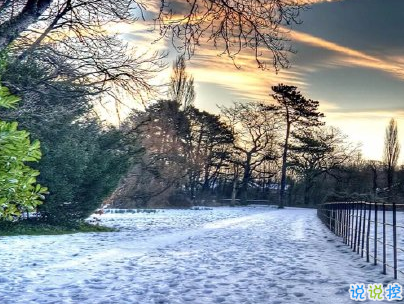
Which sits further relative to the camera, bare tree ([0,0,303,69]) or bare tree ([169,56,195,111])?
bare tree ([169,56,195,111])

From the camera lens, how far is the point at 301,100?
46062 millimetres

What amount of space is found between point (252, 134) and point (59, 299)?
4274 cm

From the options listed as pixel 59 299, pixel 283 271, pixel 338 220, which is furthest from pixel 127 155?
pixel 59 299

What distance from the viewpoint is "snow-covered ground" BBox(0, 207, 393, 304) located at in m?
5.96
